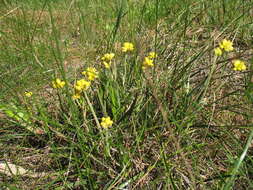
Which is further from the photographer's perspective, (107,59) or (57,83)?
(107,59)

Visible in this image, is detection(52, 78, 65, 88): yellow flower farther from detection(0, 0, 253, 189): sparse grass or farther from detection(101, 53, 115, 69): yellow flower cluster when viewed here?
detection(101, 53, 115, 69): yellow flower cluster

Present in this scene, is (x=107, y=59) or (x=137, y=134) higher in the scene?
(x=107, y=59)

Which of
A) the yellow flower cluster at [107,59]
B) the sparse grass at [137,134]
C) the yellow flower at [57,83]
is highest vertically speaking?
the yellow flower cluster at [107,59]

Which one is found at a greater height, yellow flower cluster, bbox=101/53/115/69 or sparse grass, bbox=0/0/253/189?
yellow flower cluster, bbox=101/53/115/69

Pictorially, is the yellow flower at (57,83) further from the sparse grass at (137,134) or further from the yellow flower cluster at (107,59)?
the yellow flower cluster at (107,59)

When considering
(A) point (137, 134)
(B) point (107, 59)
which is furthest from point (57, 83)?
(A) point (137, 134)

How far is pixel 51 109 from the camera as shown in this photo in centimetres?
129

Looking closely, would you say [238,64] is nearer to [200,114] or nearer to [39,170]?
[200,114]

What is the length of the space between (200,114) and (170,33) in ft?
2.07

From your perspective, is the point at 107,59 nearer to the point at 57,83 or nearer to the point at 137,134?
the point at 57,83

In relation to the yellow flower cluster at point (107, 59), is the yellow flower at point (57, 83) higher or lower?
lower

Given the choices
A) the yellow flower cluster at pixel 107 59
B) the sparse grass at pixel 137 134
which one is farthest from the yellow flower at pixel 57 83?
the yellow flower cluster at pixel 107 59

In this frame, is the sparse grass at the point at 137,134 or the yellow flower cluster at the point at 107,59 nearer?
the sparse grass at the point at 137,134

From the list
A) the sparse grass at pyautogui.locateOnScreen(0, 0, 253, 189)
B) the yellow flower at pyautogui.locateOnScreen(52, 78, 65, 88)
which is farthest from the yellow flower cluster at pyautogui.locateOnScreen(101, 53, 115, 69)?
the yellow flower at pyautogui.locateOnScreen(52, 78, 65, 88)
